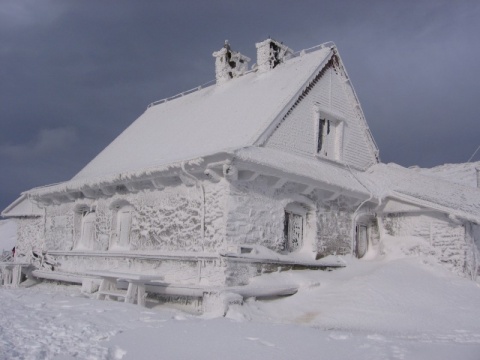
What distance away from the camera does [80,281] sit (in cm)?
1366

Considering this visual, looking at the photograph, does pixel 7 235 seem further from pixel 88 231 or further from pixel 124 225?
pixel 124 225

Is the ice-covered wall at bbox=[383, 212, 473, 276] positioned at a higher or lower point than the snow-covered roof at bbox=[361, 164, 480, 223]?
lower

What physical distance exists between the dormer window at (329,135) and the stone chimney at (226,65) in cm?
469

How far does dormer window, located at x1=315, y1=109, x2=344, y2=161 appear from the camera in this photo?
15.1m

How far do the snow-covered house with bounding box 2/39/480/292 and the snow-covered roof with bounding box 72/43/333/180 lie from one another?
0.21ft

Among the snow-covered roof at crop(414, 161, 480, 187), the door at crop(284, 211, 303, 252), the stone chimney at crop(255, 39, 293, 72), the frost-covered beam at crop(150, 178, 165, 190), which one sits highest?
the stone chimney at crop(255, 39, 293, 72)

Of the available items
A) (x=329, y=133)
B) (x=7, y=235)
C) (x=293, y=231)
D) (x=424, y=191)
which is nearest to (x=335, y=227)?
(x=293, y=231)

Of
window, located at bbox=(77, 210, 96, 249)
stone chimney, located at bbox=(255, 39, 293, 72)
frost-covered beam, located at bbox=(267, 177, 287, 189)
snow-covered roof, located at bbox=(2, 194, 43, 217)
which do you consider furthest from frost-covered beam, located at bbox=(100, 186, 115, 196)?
snow-covered roof, located at bbox=(2, 194, 43, 217)

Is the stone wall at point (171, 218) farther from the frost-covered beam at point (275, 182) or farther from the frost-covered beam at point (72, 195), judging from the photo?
the frost-covered beam at point (275, 182)

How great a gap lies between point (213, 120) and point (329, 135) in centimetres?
374

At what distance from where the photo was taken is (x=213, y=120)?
15547 mm

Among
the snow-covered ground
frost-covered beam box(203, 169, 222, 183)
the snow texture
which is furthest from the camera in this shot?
the snow texture

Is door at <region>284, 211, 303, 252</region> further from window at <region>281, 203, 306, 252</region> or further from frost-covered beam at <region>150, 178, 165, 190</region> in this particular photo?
frost-covered beam at <region>150, 178, 165, 190</region>

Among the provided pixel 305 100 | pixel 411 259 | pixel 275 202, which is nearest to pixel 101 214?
pixel 275 202
